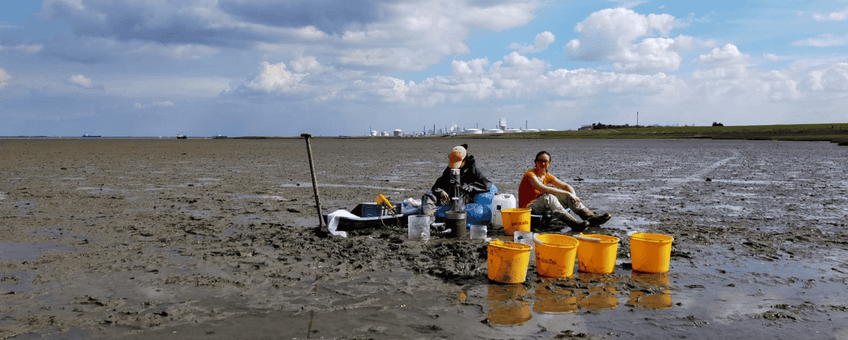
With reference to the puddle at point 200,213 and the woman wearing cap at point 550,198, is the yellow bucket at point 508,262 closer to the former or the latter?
the woman wearing cap at point 550,198

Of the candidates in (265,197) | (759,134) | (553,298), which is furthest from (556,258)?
(759,134)

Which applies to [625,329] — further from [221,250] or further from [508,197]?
[221,250]

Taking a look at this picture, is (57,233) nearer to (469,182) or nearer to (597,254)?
(469,182)

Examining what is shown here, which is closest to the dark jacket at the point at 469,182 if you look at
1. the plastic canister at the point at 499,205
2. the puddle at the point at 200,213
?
the plastic canister at the point at 499,205

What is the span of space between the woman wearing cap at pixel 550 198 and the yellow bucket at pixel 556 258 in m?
2.83

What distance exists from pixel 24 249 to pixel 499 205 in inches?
303

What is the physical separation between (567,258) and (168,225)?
7.59 m

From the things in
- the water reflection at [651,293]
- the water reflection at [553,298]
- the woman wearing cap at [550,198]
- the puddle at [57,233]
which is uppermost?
the woman wearing cap at [550,198]

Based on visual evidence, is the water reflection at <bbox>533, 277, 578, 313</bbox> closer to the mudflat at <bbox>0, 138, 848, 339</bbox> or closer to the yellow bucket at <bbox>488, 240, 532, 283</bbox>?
the mudflat at <bbox>0, 138, 848, 339</bbox>

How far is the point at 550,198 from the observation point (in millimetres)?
9383

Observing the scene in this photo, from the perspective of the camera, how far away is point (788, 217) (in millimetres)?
11000

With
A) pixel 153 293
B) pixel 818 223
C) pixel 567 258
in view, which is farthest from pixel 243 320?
pixel 818 223

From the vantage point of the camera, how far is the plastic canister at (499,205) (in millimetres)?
9570

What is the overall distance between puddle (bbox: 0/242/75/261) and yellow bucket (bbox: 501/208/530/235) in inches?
270
